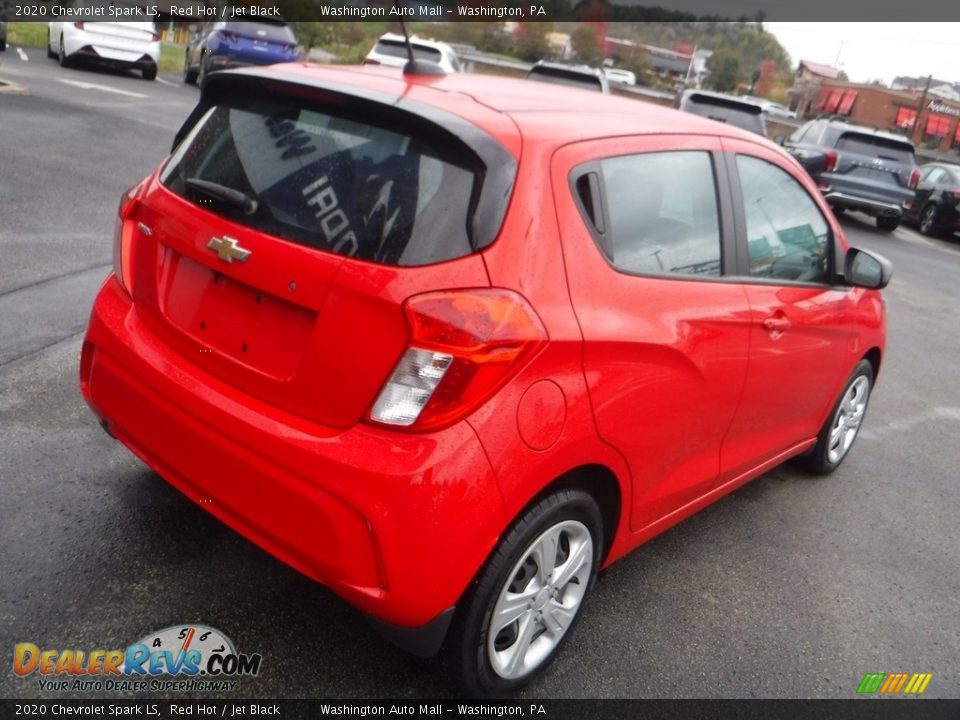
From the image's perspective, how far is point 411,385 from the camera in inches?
92.4

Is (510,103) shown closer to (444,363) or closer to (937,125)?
(444,363)

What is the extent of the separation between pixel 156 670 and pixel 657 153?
221cm

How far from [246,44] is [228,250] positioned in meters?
18.1

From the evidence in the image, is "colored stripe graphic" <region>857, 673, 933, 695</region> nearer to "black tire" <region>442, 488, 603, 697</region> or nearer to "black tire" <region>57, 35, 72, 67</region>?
"black tire" <region>442, 488, 603, 697</region>

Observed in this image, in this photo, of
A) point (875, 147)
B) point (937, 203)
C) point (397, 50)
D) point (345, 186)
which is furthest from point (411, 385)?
point (937, 203)

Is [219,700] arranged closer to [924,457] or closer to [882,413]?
[924,457]

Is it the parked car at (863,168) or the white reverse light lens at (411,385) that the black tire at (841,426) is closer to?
the white reverse light lens at (411,385)

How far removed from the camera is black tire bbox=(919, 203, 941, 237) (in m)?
18.2

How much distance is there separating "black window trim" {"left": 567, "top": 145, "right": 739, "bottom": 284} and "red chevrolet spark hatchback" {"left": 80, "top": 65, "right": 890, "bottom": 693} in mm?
12

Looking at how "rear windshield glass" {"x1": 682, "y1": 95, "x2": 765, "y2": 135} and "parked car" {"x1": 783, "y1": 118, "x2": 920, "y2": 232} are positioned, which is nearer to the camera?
"rear windshield glass" {"x1": 682, "y1": 95, "x2": 765, "y2": 135}

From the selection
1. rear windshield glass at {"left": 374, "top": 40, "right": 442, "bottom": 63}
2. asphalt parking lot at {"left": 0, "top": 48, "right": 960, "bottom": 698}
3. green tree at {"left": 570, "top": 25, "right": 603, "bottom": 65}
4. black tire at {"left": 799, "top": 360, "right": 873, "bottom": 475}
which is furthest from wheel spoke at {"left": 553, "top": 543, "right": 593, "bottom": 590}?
green tree at {"left": 570, "top": 25, "right": 603, "bottom": 65}

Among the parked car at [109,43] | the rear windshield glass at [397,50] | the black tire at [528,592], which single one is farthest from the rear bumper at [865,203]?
the black tire at [528,592]

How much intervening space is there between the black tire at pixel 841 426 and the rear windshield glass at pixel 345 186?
288cm

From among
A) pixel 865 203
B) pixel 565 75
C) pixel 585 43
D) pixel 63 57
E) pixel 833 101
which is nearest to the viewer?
pixel 565 75
